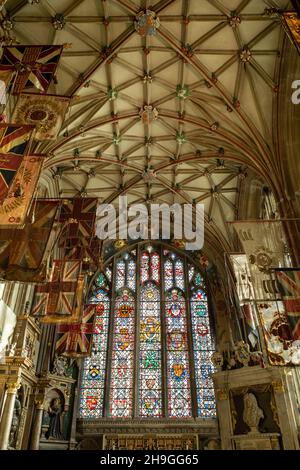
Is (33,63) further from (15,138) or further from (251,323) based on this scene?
(251,323)

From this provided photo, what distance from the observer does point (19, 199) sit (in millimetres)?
8094

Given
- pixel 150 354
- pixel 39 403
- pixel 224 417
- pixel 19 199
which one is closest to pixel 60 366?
pixel 39 403

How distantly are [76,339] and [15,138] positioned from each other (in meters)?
9.56

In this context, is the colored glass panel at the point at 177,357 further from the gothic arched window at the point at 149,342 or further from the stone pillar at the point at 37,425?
the stone pillar at the point at 37,425

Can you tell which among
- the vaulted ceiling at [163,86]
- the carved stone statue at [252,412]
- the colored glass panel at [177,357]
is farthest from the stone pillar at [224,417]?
the vaulted ceiling at [163,86]

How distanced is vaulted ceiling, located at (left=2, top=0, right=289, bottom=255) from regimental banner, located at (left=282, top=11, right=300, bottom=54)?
4.92 m

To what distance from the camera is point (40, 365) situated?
53.7 ft

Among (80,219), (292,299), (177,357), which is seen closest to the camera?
(292,299)

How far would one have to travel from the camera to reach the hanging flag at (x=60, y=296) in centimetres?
1230

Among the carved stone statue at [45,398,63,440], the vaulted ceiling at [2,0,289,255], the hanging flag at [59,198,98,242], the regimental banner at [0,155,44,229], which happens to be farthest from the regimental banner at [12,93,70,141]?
the carved stone statue at [45,398,63,440]

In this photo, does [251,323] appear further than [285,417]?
Yes

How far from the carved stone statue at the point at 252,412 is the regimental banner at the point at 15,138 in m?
11.4

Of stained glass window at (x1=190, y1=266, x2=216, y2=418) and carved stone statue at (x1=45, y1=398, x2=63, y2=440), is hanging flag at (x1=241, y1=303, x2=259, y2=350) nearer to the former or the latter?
stained glass window at (x1=190, y1=266, x2=216, y2=418)
